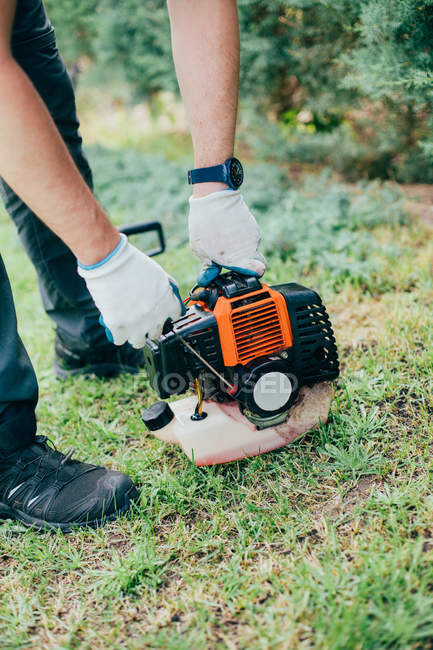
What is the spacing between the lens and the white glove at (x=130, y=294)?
52.7 inches

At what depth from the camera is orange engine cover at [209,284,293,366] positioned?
1.49 meters

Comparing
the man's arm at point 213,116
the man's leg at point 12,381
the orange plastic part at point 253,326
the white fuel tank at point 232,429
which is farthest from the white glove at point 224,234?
the man's leg at point 12,381

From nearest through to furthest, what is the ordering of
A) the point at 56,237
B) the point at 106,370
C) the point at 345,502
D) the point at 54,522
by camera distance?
the point at 345,502 → the point at 54,522 → the point at 56,237 → the point at 106,370

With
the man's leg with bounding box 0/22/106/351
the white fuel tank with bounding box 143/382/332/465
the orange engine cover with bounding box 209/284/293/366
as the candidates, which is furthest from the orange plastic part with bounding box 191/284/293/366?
the man's leg with bounding box 0/22/106/351

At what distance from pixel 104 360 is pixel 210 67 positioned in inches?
51.7

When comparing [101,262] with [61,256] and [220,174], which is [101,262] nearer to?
[220,174]

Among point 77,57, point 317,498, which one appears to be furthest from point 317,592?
point 77,57

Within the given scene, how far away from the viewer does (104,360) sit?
234 centimetres

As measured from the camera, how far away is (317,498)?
1497 millimetres

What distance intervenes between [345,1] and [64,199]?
7.09ft

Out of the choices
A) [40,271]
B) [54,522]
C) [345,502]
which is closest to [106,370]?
[40,271]

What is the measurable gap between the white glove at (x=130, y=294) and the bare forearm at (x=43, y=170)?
4 centimetres

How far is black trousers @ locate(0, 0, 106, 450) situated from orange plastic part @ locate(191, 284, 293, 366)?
60 centimetres

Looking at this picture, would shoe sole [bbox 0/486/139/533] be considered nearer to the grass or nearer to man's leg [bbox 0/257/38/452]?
the grass
